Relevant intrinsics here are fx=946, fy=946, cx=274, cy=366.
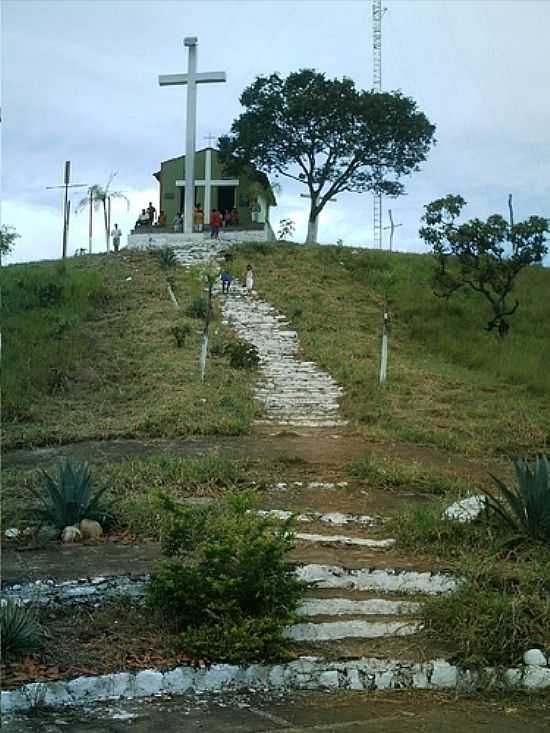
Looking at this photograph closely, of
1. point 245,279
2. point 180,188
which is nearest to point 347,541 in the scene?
point 245,279

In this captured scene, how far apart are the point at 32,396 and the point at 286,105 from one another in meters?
25.9

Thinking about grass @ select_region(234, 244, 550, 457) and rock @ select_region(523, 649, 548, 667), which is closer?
rock @ select_region(523, 649, 548, 667)

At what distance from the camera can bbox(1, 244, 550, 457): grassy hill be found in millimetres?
11891

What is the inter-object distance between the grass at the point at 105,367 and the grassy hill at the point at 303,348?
35mm

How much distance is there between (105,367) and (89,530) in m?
8.85

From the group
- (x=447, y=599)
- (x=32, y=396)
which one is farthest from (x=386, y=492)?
(x=32, y=396)

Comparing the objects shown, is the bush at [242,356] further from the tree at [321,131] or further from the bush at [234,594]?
the tree at [321,131]

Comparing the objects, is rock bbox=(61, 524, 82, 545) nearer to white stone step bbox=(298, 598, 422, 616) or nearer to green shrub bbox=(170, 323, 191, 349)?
white stone step bbox=(298, 598, 422, 616)

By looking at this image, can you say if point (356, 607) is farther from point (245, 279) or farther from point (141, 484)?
point (245, 279)

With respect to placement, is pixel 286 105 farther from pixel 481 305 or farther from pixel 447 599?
pixel 447 599

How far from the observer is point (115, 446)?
10609mm

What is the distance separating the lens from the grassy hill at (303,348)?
1189 cm

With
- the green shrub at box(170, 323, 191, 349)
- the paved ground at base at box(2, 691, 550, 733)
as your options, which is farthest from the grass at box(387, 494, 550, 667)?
the green shrub at box(170, 323, 191, 349)

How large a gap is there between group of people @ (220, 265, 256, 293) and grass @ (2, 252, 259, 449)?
0.92 metres
